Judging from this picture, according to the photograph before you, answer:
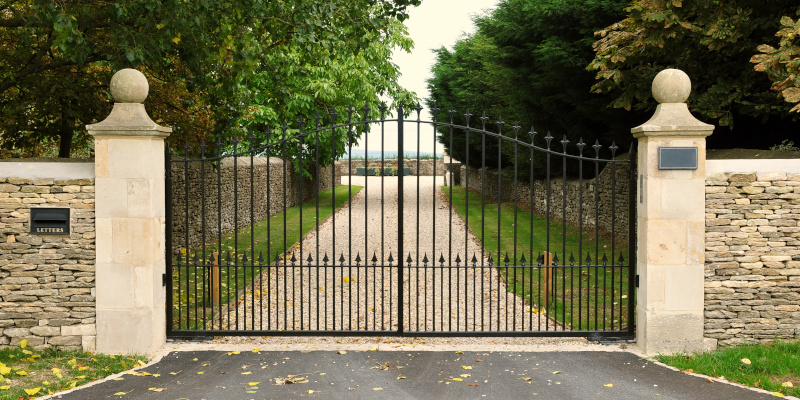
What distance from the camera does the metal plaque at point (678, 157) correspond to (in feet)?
22.7

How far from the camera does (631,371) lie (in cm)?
655

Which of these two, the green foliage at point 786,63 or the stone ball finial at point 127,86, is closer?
the stone ball finial at point 127,86

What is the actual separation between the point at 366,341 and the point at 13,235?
3.83 metres

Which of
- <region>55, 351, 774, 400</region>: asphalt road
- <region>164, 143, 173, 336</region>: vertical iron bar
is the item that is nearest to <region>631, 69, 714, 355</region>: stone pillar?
<region>55, 351, 774, 400</region>: asphalt road

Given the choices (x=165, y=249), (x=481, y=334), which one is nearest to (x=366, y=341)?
(x=481, y=334)

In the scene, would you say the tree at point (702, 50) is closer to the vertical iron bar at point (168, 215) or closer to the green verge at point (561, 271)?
the green verge at point (561, 271)

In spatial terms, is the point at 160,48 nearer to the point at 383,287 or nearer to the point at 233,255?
the point at 383,287

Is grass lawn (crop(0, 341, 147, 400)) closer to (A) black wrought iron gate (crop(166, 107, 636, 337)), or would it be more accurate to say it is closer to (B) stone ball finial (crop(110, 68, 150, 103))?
(A) black wrought iron gate (crop(166, 107, 636, 337))

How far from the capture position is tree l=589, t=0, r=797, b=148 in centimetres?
995

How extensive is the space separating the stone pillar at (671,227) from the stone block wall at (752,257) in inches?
6.2

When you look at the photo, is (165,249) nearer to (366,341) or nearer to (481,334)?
(366,341)

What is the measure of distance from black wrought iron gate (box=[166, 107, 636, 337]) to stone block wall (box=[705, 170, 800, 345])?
0.84m

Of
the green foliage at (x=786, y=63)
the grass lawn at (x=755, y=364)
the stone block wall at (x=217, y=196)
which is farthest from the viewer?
the stone block wall at (x=217, y=196)

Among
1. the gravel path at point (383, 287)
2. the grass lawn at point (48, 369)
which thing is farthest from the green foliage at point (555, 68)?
the grass lawn at point (48, 369)
